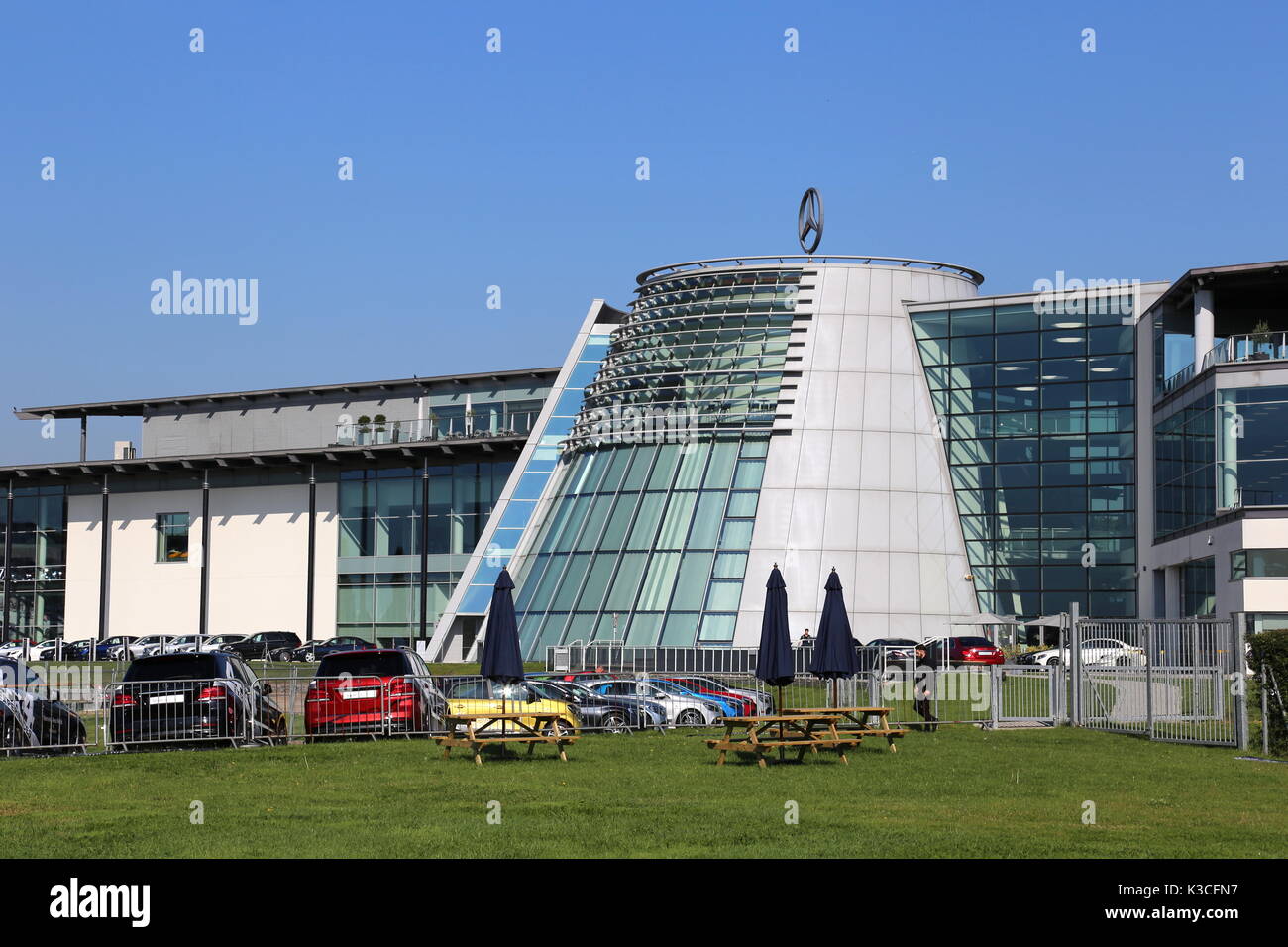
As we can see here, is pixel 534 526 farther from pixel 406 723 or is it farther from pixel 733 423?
pixel 406 723

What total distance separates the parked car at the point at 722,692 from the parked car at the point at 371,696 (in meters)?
6.91

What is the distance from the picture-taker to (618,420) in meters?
61.3

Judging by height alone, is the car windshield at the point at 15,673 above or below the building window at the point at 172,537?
below

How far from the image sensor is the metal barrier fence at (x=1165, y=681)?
1026 inches

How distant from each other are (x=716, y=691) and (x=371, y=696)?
368 inches

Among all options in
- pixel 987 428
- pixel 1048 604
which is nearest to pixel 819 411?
pixel 987 428

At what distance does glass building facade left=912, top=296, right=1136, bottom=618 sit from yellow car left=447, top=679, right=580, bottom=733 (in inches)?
1254

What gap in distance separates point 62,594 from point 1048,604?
159 ft

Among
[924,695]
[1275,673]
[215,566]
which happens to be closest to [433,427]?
[215,566]

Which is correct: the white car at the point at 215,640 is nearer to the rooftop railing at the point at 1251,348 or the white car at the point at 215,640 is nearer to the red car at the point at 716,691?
the red car at the point at 716,691

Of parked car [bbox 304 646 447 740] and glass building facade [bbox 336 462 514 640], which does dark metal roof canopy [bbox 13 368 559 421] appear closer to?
glass building facade [bbox 336 462 514 640]

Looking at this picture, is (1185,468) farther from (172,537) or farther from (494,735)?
(172,537)

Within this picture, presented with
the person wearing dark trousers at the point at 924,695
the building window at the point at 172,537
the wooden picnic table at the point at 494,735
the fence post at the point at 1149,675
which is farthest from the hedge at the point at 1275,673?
the building window at the point at 172,537

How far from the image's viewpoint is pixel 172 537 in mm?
82625
